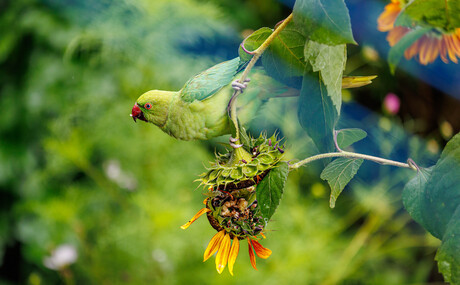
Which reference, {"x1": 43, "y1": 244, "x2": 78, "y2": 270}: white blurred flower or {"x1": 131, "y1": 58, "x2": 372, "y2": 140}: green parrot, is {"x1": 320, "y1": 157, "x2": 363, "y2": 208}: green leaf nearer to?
{"x1": 131, "y1": 58, "x2": 372, "y2": 140}: green parrot

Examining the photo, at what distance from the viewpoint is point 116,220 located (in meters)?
1.14

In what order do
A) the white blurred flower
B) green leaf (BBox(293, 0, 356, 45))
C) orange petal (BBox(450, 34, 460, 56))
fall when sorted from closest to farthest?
green leaf (BBox(293, 0, 356, 45))
orange petal (BBox(450, 34, 460, 56))
the white blurred flower

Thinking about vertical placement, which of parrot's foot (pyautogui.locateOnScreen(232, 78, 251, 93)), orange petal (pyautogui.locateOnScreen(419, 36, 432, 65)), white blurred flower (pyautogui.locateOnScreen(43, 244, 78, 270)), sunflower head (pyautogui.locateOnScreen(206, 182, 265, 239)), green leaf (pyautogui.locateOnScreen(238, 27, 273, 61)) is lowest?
white blurred flower (pyautogui.locateOnScreen(43, 244, 78, 270))

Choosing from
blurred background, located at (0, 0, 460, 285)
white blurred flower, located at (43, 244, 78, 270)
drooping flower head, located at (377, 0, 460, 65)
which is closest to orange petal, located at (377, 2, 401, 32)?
drooping flower head, located at (377, 0, 460, 65)

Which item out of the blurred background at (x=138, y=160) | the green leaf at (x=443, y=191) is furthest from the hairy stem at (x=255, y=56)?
the blurred background at (x=138, y=160)

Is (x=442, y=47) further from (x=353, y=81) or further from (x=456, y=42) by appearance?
(x=353, y=81)

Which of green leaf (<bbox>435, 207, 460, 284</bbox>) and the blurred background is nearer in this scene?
green leaf (<bbox>435, 207, 460, 284</bbox>)

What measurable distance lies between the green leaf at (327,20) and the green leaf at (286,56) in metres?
0.04

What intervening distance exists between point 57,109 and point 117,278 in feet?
1.61

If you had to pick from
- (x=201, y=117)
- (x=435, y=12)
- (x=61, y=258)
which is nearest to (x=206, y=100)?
(x=201, y=117)

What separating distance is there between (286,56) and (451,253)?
12 centimetres

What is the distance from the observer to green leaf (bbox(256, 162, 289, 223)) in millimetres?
201

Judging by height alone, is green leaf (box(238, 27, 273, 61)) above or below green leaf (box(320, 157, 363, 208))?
above

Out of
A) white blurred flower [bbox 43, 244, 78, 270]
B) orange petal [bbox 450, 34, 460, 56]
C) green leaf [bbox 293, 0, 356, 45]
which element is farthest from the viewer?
white blurred flower [bbox 43, 244, 78, 270]
